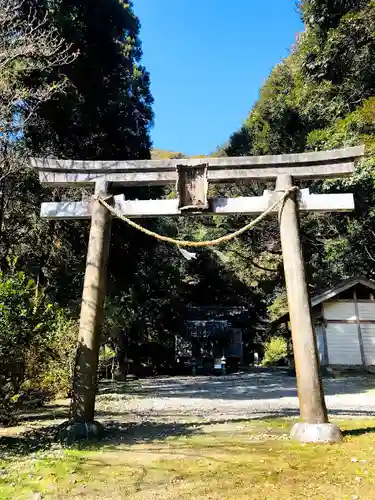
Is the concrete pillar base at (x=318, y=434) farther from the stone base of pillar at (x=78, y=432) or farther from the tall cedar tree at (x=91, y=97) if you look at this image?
the tall cedar tree at (x=91, y=97)

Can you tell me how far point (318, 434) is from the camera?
184 inches

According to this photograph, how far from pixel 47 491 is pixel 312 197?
5.09m

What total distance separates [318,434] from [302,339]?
3.76ft

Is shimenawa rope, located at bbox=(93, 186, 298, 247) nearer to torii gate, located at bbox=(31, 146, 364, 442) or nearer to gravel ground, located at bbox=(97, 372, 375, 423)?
torii gate, located at bbox=(31, 146, 364, 442)

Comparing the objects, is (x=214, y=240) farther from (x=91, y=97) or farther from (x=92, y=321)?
(x=91, y=97)

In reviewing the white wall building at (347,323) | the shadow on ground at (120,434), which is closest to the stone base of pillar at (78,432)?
the shadow on ground at (120,434)

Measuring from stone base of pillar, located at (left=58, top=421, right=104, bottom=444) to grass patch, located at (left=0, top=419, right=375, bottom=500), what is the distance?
0.26 metres

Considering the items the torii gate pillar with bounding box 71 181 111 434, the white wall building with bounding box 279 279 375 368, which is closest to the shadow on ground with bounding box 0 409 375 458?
the torii gate pillar with bounding box 71 181 111 434

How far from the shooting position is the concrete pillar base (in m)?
4.65

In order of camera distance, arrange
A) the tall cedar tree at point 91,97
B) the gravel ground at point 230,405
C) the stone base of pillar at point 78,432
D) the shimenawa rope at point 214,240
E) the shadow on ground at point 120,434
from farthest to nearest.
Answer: the tall cedar tree at point 91,97 → the gravel ground at point 230,405 → the shimenawa rope at point 214,240 → the stone base of pillar at point 78,432 → the shadow on ground at point 120,434

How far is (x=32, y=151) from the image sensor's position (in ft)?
38.4

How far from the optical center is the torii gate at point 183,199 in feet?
18.2

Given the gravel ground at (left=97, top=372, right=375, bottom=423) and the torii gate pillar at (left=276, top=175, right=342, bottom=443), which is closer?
the torii gate pillar at (left=276, top=175, right=342, bottom=443)

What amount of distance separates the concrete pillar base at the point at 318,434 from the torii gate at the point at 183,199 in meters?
1.54
